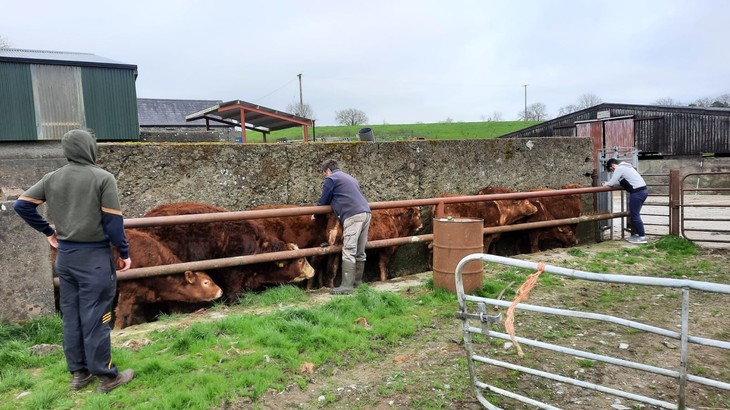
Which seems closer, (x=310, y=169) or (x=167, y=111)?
(x=310, y=169)

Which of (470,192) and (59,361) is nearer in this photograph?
(59,361)

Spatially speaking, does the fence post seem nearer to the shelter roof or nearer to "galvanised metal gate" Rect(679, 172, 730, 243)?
"galvanised metal gate" Rect(679, 172, 730, 243)

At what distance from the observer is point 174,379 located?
3652 millimetres

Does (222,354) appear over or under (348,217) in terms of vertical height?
under

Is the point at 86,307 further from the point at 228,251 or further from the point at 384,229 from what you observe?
the point at 384,229

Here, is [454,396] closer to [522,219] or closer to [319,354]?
[319,354]

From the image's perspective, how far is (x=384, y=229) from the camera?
24.7 feet

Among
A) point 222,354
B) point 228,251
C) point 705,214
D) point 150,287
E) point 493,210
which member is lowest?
point 705,214

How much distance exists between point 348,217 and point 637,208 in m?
6.29

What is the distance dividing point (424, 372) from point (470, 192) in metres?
5.80

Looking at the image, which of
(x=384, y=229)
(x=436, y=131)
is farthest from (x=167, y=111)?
(x=436, y=131)

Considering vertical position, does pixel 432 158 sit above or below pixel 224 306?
above

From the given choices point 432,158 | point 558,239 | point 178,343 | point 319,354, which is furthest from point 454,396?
point 558,239

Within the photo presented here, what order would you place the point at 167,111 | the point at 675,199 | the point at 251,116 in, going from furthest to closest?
the point at 167,111
the point at 251,116
the point at 675,199
